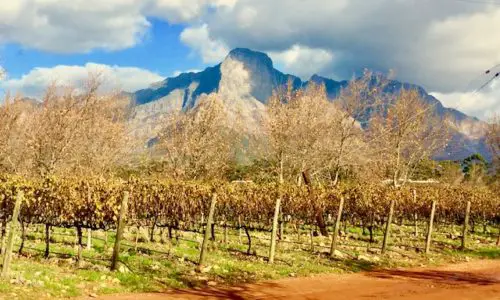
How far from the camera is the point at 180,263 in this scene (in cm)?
1773

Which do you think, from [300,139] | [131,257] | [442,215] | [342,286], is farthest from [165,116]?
[342,286]

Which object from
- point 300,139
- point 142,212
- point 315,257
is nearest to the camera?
point 315,257

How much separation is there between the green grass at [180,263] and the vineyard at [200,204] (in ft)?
3.32

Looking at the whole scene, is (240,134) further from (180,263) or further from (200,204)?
(180,263)

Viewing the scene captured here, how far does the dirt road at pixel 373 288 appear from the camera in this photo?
14.5 m

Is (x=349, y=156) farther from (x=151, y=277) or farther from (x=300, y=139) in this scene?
(x=151, y=277)

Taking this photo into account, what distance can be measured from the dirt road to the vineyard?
3.21 metres

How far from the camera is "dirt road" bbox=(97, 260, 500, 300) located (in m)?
14.5

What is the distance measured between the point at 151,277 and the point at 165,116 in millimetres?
34576

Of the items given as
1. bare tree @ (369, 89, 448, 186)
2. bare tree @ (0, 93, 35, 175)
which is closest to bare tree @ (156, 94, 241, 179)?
bare tree @ (0, 93, 35, 175)

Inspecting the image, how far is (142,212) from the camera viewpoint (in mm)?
23250

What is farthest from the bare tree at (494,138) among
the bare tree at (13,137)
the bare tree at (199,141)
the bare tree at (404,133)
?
the bare tree at (13,137)

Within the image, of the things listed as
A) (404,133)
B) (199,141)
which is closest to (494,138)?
(404,133)

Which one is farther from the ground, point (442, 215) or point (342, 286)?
point (442, 215)
